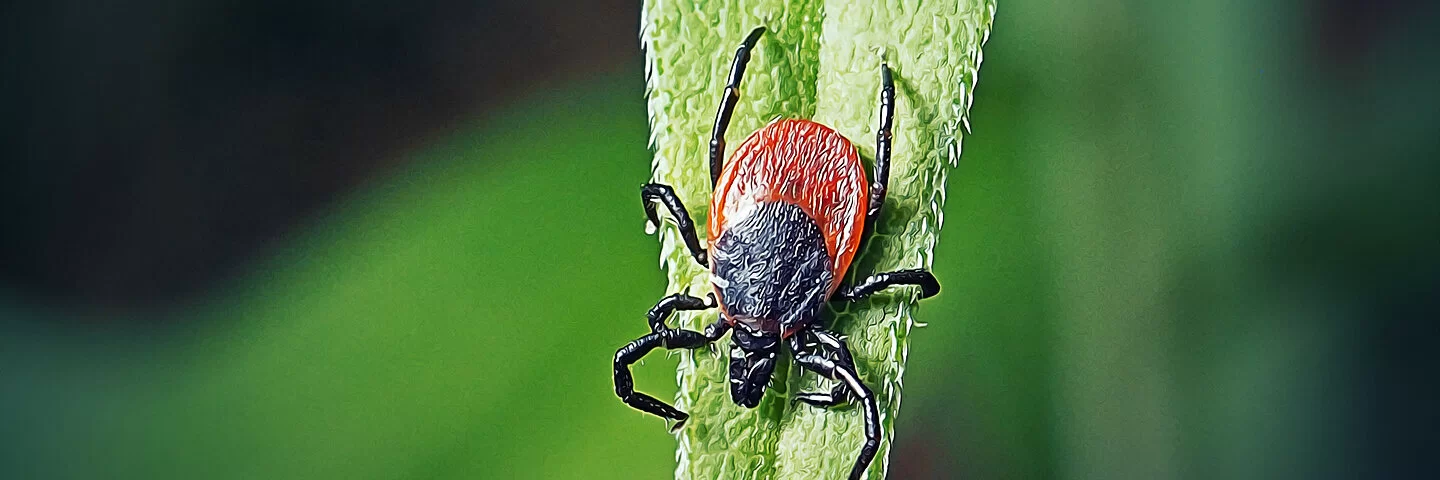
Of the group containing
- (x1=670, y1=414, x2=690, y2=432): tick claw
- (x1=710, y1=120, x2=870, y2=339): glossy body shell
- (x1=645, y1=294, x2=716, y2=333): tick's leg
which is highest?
(x1=710, y1=120, x2=870, y2=339): glossy body shell

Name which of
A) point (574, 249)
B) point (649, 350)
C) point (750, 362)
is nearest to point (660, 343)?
point (649, 350)

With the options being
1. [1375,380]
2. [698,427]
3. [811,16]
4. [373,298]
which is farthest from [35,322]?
[1375,380]

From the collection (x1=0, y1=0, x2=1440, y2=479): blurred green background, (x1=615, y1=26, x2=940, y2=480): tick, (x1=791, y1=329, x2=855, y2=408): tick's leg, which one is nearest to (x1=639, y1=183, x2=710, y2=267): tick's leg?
(x1=615, y1=26, x2=940, y2=480): tick

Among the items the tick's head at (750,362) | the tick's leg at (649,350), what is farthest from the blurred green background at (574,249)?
the tick's head at (750,362)

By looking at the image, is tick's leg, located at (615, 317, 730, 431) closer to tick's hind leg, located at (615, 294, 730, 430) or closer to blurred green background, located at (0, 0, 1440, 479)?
tick's hind leg, located at (615, 294, 730, 430)

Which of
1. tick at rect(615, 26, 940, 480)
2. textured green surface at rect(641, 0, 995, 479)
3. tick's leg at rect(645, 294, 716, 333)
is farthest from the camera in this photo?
tick's leg at rect(645, 294, 716, 333)

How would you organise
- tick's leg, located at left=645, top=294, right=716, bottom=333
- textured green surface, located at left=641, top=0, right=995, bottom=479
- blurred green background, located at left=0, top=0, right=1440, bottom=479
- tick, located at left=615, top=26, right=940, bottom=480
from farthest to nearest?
blurred green background, located at left=0, top=0, right=1440, bottom=479, tick's leg, located at left=645, top=294, right=716, bottom=333, tick, located at left=615, top=26, right=940, bottom=480, textured green surface, located at left=641, top=0, right=995, bottom=479

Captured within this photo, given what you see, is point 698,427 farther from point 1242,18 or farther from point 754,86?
point 1242,18

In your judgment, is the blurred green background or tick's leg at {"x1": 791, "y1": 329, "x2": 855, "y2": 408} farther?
the blurred green background
